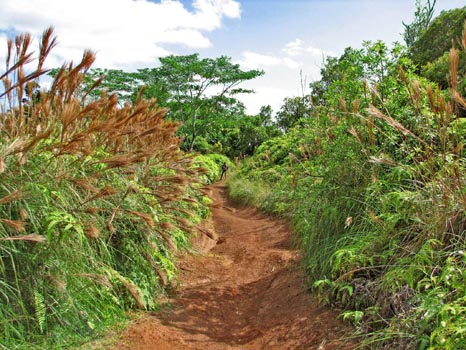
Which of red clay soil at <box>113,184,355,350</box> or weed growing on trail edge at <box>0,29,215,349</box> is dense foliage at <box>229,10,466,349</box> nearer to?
red clay soil at <box>113,184,355,350</box>

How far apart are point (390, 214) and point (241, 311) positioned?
1.80 metres

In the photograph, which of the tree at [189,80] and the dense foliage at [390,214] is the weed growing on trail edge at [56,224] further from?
the tree at [189,80]

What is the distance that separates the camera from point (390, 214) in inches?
137

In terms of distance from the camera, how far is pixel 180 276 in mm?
5164

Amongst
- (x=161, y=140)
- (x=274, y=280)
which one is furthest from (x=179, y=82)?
(x=274, y=280)

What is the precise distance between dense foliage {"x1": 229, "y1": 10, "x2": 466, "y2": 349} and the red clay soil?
27cm

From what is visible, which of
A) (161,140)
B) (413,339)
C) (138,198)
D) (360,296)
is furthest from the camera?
(161,140)

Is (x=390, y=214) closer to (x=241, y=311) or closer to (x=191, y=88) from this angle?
(x=241, y=311)

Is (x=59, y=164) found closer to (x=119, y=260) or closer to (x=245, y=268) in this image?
(x=119, y=260)

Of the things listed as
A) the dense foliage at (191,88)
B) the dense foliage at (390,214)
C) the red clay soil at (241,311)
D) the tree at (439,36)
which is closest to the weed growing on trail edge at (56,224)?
the red clay soil at (241,311)

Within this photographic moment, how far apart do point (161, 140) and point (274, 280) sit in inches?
89.8

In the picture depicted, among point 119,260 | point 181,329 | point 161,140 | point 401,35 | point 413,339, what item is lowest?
point 181,329

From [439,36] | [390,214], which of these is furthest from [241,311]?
[439,36]

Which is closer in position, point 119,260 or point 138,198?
point 119,260
